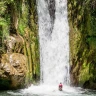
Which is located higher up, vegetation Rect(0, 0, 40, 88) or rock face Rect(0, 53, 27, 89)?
vegetation Rect(0, 0, 40, 88)

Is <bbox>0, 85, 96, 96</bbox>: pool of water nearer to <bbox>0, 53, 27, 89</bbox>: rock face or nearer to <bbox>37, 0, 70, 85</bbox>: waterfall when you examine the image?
<bbox>0, 53, 27, 89</bbox>: rock face

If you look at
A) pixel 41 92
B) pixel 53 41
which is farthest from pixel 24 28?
pixel 41 92

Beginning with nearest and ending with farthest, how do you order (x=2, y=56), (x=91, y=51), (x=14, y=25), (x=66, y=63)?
(x=2, y=56) < (x=14, y=25) < (x=91, y=51) < (x=66, y=63)

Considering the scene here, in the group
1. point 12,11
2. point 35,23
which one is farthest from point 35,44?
point 12,11

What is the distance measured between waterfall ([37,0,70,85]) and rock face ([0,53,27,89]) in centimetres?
389

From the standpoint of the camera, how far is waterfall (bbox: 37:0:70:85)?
2391 centimetres

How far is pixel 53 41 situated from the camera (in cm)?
2517

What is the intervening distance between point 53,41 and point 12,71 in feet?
22.9

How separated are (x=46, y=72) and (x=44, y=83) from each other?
3.55 feet

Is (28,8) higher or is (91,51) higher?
(28,8)

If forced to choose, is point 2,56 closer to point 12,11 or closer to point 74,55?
point 12,11

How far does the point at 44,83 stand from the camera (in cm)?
2317

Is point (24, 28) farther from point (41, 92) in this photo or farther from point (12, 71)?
point (41, 92)

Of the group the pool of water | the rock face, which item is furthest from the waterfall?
the rock face
